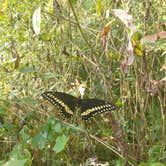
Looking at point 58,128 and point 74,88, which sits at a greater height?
point 74,88

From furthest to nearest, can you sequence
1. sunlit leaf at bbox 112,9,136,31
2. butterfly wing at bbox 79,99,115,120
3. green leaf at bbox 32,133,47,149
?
green leaf at bbox 32,133,47,149 < butterfly wing at bbox 79,99,115,120 < sunlit leaf at bbox 112,9,136,31

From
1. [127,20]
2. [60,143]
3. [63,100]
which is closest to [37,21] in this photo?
[127,20]

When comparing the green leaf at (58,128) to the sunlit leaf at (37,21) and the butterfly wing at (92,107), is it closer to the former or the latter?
the butterfly wing at (92,107)

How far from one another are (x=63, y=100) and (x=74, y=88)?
0.22 metres

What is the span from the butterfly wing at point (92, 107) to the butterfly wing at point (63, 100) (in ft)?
0.12

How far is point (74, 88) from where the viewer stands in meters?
1.78

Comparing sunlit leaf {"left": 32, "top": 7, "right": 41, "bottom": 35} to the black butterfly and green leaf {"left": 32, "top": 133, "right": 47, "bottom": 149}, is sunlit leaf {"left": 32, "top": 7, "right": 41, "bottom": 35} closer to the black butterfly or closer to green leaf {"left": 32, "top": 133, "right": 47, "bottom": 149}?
the black butterfly

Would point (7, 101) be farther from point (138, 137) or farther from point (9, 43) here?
point (138, 137)

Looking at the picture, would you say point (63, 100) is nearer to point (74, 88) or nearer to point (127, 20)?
point (74, 88)

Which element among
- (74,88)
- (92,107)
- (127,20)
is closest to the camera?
(127,20)

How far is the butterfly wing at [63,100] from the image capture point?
1552 mm

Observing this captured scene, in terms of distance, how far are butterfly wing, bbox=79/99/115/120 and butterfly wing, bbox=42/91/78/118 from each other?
0.12 ft

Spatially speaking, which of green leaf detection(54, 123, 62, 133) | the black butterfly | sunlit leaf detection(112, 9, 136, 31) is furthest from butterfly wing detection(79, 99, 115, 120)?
sunlit leaf detection(112, 9, 136, 31)

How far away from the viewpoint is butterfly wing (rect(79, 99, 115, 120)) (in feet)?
4.90
